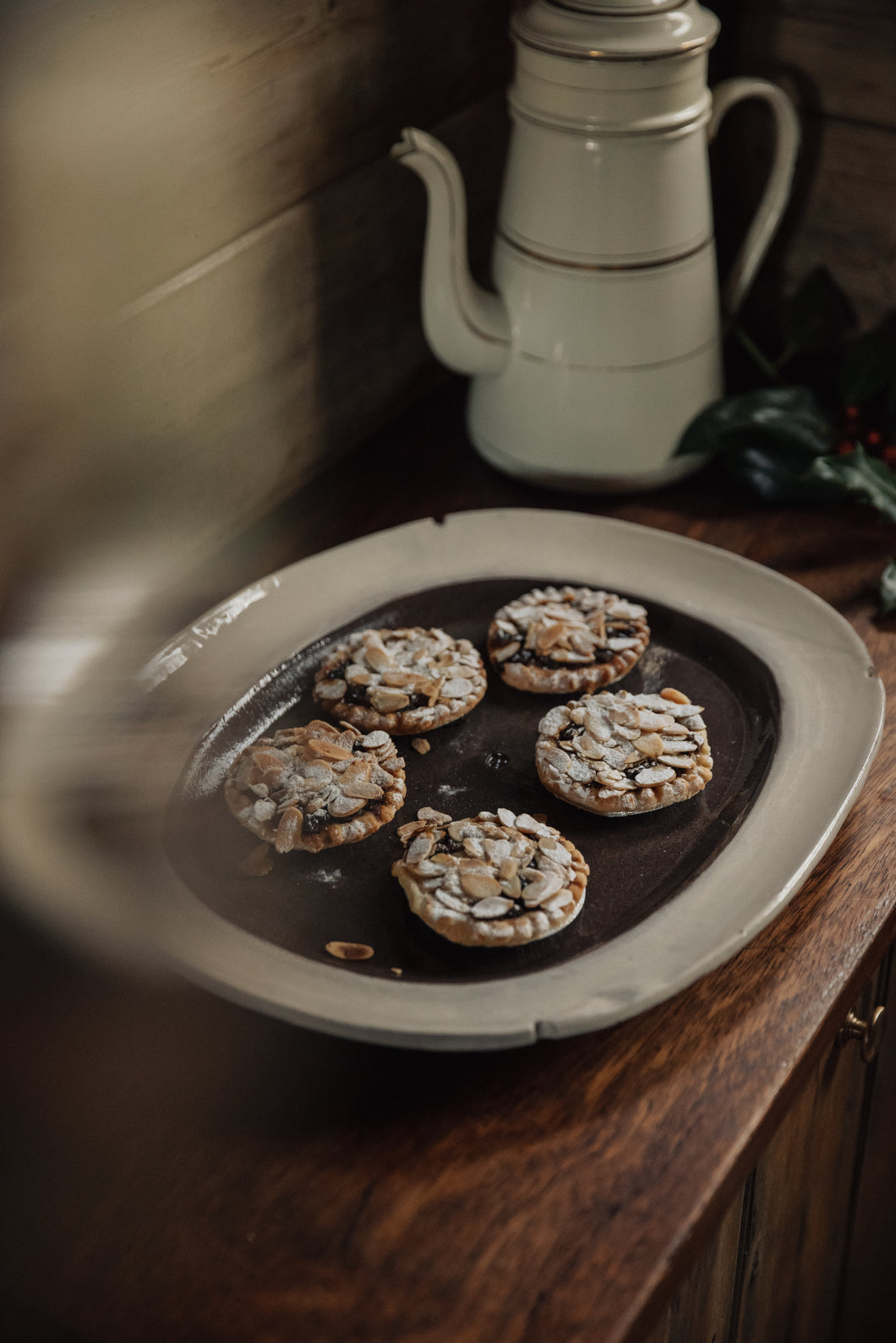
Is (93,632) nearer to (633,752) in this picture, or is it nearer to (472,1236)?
(633,752)

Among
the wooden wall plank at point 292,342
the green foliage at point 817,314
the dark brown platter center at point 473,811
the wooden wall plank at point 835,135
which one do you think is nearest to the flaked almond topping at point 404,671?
the dark brown platter center at point 473,811

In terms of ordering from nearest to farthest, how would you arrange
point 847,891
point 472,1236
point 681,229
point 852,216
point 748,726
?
1. point 472,1236
2. point 847,891
3. point 748,726
4. point 681,229
5. point 852,216

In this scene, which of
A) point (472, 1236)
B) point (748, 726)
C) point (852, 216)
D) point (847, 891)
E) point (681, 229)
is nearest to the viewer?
point (472, 1236)

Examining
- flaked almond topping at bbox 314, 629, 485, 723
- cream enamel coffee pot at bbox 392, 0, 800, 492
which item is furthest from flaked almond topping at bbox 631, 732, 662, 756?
cream enamel coffee pot at bbox 392, 0, 800, 492

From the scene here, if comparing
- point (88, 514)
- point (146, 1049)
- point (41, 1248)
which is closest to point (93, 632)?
point (88, 514)

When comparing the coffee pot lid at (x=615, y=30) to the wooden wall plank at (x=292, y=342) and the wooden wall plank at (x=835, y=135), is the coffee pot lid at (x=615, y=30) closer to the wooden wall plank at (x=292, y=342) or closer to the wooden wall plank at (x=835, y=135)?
the wooden wall plank at (x=292, y=342)

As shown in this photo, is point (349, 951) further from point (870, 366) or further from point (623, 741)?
point (870, 366)

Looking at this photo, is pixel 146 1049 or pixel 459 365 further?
pixel 459 365
